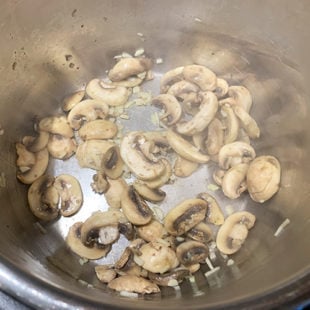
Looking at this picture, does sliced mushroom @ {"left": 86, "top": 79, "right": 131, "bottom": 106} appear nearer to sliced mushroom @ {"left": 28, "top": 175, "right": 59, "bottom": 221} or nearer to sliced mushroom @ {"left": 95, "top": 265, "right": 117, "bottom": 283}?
sliced mushroom @ {"left": 28, "top": 175, "right": 59, "bottom": 221}

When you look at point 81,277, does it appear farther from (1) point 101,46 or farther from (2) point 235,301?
(1) point 101,46

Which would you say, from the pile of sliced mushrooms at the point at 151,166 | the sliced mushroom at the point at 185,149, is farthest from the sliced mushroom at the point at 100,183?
the sliced mushroom at the point at 185,149

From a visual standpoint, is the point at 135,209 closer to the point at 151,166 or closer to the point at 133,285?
the point at 151,166

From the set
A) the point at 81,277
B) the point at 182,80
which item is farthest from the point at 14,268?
the point at 182,80

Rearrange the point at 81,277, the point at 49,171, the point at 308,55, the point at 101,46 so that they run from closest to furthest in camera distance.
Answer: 1. the point at 81,277
2. the point at 308,55
3. the point at 49,171
4. the point at 101,46

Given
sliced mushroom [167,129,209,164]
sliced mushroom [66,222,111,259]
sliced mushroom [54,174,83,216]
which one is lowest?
sliced mushroom [66,222,111,259]

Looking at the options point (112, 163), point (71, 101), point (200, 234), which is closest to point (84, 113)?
point (71, 101)

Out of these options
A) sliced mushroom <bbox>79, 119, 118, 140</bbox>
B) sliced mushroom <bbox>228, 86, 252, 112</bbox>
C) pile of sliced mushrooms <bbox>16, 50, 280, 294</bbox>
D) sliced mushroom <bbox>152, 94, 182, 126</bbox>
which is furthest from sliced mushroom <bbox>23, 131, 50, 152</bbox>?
sliced mushroom <bbox>228, 86, 252, 112</bbox>
